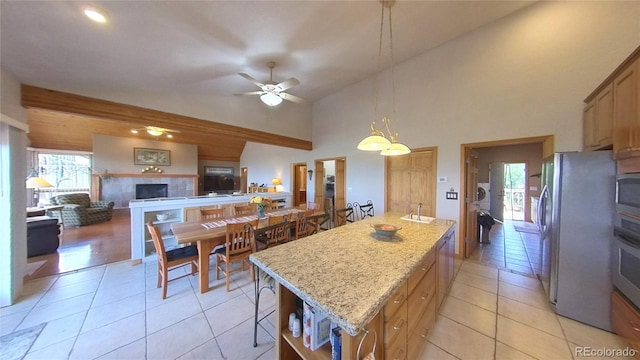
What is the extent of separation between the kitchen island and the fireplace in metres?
9.18

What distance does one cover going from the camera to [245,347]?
5.57 ft

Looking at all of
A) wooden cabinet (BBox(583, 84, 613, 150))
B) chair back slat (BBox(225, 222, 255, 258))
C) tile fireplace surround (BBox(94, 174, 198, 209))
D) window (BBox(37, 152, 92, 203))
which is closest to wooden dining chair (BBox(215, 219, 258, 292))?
chair back slat (BBox(225, 222, 255, 258))

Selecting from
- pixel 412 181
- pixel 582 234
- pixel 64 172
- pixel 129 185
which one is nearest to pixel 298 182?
pixel 412 181

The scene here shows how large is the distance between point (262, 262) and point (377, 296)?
2.45 feet

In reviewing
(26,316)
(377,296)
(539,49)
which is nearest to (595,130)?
(539,49)

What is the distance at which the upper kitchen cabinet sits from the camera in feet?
5.09

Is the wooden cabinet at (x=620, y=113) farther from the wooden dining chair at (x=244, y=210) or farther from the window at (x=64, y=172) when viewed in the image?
the window at (x=64, y=172)

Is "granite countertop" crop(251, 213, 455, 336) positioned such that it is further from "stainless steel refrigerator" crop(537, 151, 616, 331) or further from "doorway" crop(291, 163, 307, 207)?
"doorway" crop(291, 163, 307, 207)

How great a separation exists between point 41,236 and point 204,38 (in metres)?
4.75

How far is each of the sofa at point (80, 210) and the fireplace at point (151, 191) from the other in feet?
5.30

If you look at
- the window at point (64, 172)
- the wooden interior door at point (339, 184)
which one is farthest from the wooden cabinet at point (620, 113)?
the window at point (64, 172)

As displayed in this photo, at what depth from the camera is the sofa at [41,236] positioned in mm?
3529

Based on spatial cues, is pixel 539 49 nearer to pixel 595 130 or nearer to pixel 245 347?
pixel 595 130

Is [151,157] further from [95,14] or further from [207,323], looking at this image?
[207,323]
